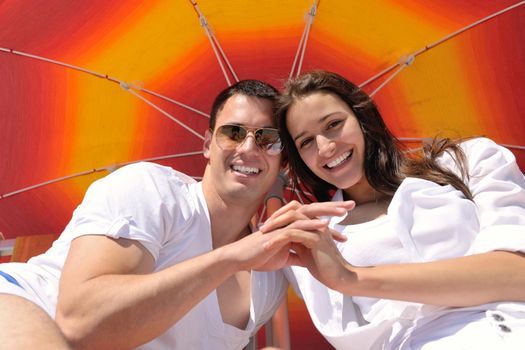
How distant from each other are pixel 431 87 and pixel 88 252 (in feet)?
7.60

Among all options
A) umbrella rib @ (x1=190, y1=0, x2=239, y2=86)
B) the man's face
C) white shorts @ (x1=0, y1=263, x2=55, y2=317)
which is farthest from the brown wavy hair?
white shorts @ (x1=0, y1=263, x2=55, y2=317)

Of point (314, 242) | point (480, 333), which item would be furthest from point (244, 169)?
point (480, 333)

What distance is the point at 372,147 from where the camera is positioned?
260 cm

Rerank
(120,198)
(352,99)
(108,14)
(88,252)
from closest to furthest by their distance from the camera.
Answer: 1. (88,252)
2. (120,198)
3. (352,99)
4. (108,14)

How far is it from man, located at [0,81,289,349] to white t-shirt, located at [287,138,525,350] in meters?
0.46

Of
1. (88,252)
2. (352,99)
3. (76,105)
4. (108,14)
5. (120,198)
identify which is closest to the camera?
(88,252)

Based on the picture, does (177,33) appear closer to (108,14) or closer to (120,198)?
(108,14)

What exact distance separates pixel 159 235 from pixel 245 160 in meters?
0.75

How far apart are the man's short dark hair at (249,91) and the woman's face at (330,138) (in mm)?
282

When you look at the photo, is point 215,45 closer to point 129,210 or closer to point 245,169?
point 245,169

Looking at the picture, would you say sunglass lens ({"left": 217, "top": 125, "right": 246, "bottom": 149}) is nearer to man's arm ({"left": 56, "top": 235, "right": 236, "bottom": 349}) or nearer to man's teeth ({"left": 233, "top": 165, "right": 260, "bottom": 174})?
man's teeth ({"left": 233, "top": 165, "right": 260, "bottom": 174})

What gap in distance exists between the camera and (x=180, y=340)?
2.18 metres

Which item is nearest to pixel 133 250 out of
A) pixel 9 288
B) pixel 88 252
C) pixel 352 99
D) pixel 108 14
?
pixel 88 252

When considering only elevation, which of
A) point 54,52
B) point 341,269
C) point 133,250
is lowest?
point 341,269
